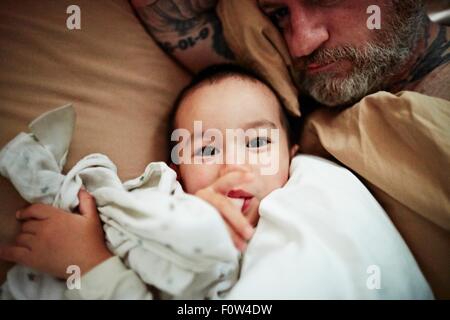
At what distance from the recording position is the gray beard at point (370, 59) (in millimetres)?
806

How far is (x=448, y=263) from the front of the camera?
0.62 m

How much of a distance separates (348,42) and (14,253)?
832 millimetres

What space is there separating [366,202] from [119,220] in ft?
1.48

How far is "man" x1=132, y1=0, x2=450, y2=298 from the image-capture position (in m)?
0.79

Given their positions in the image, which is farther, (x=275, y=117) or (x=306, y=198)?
(x=275, y=117)

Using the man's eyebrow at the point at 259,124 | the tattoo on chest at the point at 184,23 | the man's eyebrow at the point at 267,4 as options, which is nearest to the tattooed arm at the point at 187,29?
the tattoo on chest at the point at 184,23

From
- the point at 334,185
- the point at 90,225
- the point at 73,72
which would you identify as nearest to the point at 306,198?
the point at 334,185

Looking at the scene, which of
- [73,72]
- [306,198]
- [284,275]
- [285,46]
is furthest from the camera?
[285,46]

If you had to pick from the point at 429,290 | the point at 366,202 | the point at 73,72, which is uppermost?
the point at 73,72

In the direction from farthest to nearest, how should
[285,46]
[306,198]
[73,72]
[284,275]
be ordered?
[285,46]
[73,72]
[306,198]
[284,275]

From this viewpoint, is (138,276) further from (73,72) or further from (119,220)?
(73,72)

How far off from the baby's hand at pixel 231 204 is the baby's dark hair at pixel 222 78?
0.31 metres

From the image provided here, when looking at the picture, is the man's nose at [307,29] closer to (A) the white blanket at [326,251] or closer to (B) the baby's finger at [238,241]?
(A) the white blanket at [326,251]

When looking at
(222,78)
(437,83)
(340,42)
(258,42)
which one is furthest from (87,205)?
(437,83)
